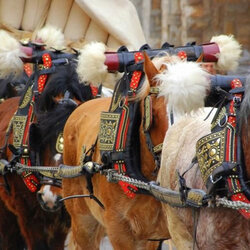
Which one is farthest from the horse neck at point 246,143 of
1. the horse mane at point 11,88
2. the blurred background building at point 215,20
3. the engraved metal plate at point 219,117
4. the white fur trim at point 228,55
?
the blurred background building at point 215,20

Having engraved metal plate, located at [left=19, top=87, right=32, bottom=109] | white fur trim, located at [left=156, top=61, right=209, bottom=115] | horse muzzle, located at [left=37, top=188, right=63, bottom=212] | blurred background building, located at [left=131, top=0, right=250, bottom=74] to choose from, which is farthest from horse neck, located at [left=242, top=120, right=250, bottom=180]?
blurred background building, located at [left=131, top=0, right=250, bottom=74]

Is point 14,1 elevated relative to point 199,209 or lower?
elevated

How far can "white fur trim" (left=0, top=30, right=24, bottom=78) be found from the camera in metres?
6.59

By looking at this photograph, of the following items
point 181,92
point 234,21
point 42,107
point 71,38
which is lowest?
point 181,92

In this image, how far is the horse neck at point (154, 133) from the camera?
5160mm

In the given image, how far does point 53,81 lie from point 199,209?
8.73 ft

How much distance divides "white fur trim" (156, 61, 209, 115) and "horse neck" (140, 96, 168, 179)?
22.9 inches

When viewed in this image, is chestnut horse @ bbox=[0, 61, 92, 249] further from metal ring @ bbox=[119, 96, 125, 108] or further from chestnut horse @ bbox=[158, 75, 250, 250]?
chestnut horse @ bbox=[158, 75, 250, 250]

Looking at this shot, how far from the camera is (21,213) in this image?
689 cm

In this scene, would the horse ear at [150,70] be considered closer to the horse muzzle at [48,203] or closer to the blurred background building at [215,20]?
the horse muzzle at [48,203]

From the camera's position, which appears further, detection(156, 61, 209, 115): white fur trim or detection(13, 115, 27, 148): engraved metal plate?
detection(13, 115, 27, 148): engraved metal plate

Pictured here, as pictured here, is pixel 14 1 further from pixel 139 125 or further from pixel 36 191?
pixel 139 125

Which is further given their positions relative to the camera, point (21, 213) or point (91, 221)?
point (21, 213)

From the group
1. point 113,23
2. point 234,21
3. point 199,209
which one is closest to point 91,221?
point 199,209
